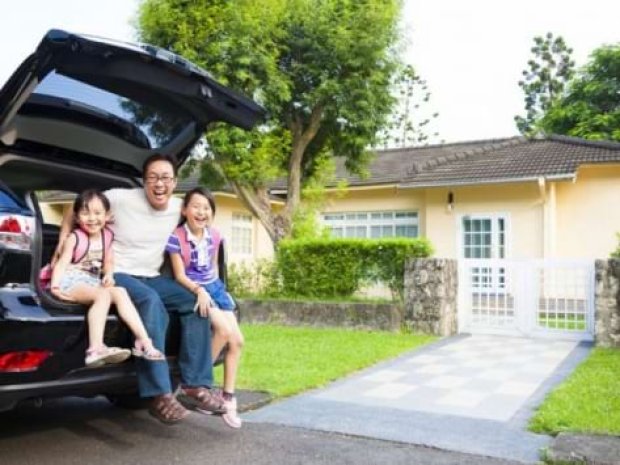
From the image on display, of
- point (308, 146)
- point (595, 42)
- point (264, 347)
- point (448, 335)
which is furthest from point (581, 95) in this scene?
point (264, 347)

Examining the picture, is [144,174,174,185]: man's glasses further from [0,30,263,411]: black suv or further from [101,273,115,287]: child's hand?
[101,273,115,287]: child's hand

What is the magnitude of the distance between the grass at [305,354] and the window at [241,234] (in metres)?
8.92

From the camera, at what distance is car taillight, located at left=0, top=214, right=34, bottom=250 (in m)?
3.05

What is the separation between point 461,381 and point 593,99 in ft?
→ 81.7

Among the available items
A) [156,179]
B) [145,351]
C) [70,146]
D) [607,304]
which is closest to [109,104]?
[70,146]

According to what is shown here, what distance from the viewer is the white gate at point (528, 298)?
916 centimetres

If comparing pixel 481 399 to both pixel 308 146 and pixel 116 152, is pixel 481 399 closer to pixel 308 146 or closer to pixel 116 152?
pixel 116 152

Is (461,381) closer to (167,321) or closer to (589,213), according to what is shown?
(167,321)

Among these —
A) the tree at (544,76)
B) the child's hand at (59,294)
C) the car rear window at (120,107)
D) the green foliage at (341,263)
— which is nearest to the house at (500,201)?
the green foliage at (341,263)

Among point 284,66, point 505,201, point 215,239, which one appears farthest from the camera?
point 505,201

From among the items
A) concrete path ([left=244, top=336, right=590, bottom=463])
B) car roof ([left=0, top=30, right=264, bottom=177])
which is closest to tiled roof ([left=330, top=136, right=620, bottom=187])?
concrete path ([left=244, top=336, right=590, bottom=463])

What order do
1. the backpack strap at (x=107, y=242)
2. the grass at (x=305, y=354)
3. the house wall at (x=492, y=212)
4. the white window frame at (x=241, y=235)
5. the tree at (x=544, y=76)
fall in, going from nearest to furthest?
1. the backpack strap at (x=107, y=242)
2. the grass at (x=305, y=354)
3. the house wall at (x=492, y=212)
4. the white window frame at (x=241, y=235)
5. the tree at (x=544, y=76)

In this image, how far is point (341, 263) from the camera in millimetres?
10375

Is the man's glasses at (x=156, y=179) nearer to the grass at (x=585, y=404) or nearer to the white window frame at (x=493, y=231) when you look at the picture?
the grass at (x=585, y=404)
